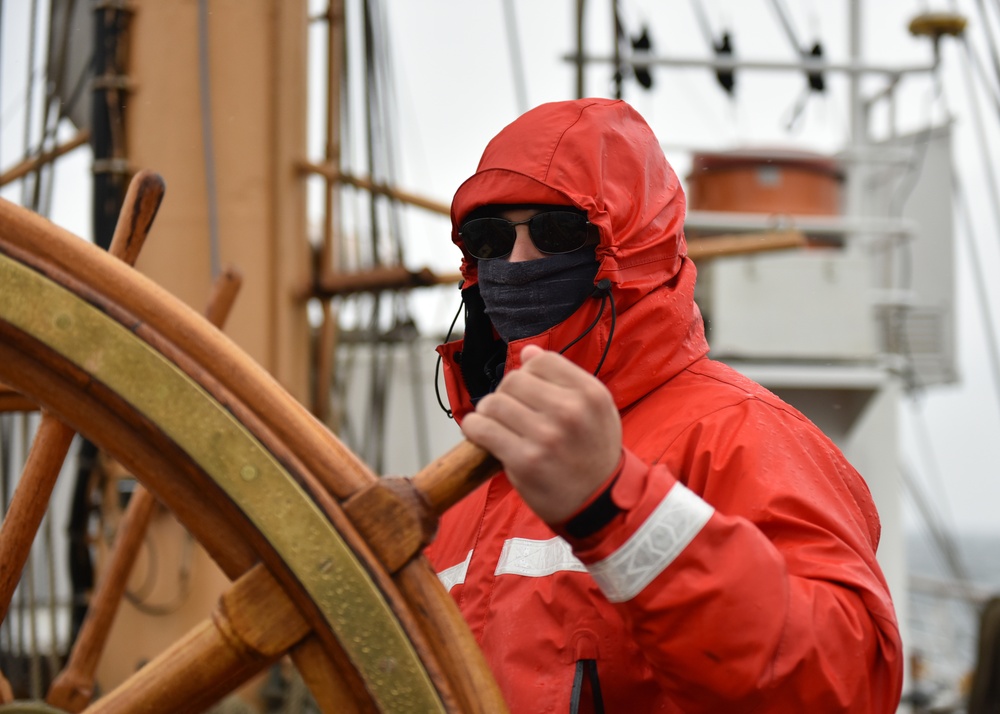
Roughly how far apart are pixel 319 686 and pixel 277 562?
112 mm

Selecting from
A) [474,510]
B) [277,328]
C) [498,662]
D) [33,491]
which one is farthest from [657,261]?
[277,328]

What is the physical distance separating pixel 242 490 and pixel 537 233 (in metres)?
0.67

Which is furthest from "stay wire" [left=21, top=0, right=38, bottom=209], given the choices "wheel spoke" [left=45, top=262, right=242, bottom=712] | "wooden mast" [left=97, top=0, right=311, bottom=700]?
"wheel spoke" [left=45, top=262, right=242, bottom=712]

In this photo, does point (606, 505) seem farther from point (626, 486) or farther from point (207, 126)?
point (207, 126)

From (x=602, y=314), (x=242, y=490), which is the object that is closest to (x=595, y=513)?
(x=242, y=490)

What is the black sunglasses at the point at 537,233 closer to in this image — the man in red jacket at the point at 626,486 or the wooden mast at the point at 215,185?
the man in red jacket at the point at 626,486

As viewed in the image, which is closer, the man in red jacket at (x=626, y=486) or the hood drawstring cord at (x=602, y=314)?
the man in red jacket at (x=626, y=486)

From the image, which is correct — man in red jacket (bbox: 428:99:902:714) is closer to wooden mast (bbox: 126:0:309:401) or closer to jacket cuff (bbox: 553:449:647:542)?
jacket cuff (bbox: 553:449:647:542)

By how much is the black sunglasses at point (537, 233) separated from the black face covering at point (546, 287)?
16 millimetres

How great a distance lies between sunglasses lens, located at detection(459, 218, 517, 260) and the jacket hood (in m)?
0.03

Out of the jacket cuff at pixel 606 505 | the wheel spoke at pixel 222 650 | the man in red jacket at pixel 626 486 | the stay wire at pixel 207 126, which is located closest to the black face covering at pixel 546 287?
the man in red jacket at pixel 626 486

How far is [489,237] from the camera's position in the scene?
1485 millimetres

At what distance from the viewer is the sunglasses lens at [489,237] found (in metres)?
1.47

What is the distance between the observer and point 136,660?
12.7 feet
